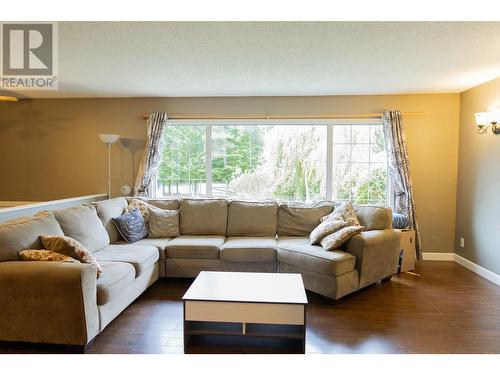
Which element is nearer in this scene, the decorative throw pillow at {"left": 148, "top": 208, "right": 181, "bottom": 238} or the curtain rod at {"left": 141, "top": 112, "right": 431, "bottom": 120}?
the decorative throw pillow at {"left": 148, "top": 208, "right": 181, "bottom": 238}

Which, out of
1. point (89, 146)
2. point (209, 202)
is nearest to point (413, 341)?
point (209, 202)

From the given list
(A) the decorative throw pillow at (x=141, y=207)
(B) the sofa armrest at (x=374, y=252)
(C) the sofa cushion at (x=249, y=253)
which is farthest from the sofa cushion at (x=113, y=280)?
(B) the sofa armrest at (x=374, y=252)

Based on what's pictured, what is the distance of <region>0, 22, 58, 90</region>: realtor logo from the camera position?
2188mm

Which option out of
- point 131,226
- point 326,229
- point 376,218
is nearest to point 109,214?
point 131,226

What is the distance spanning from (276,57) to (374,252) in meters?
2.09

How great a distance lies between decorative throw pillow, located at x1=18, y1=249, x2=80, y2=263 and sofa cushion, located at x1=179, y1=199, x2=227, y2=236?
1704 millimetres

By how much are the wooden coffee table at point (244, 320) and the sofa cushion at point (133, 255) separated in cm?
83

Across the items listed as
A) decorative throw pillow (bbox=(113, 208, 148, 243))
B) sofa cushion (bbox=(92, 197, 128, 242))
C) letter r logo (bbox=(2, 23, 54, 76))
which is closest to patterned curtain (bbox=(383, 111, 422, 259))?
decorative throw pillow (bbox=(113, 208, 148, 243))

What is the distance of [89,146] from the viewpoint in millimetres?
4496

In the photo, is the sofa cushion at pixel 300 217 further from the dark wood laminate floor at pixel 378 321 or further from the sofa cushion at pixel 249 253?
the dark wood laminate floor at pixel 378 321

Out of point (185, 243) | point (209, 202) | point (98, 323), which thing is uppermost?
point (209, 202)

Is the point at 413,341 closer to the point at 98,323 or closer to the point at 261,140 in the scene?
the point at 98,323

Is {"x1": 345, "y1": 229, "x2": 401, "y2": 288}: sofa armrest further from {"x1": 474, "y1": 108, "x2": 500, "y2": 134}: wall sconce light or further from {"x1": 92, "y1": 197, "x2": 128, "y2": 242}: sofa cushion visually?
{"x1": 92, "y1": 197, "x2": 128, "y2": 242}: sofa cushion
